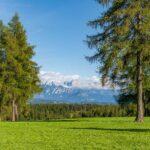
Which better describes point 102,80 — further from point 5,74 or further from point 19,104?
point 19,104

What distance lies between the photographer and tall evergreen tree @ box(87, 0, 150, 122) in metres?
36.1

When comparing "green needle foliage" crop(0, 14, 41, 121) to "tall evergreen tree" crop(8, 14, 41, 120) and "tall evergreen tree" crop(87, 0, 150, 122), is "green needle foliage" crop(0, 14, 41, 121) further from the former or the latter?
"tall evergreen tree" crop(87, 0, 150, 122)

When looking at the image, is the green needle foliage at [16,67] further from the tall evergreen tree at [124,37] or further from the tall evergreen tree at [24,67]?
the tall evergreen tree at [124,37]

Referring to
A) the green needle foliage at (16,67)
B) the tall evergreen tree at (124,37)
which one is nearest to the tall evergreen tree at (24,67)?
the green needle foliage at (16,67)

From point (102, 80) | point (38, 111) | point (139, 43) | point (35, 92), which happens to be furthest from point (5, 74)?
point (38, 111)

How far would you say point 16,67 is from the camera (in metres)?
57.9

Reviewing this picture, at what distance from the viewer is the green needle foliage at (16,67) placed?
190 ft

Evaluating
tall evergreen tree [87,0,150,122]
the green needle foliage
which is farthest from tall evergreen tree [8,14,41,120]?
tall evergreen tree [87,0,150,122]

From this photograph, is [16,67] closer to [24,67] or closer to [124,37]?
[24,67]

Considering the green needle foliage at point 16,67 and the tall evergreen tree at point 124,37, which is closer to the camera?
the tall evergreen tree at point 124,37

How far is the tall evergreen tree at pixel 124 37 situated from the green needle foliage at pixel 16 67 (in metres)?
21.8

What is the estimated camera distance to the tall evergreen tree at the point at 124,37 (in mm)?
36125

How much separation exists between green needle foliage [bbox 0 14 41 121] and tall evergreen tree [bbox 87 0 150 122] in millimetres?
21802

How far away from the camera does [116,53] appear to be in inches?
1444
